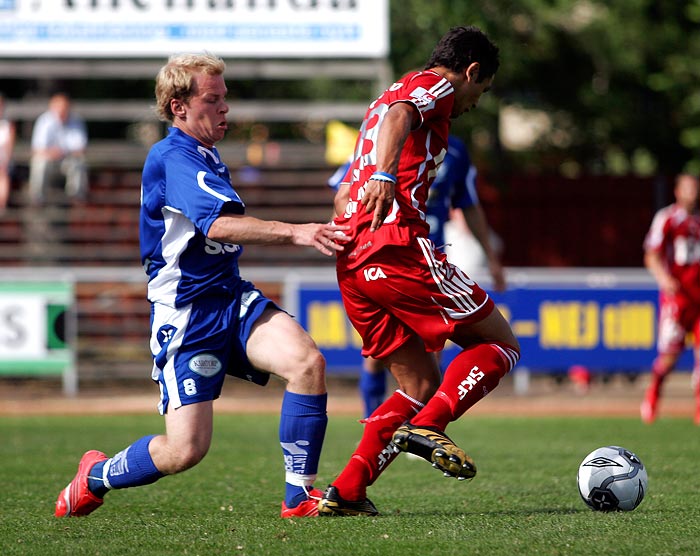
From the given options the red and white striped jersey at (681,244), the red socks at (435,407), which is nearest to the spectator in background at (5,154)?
the red and white striped jersey at (681,244)

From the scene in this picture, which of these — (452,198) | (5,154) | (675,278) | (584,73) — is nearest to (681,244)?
(675,278)

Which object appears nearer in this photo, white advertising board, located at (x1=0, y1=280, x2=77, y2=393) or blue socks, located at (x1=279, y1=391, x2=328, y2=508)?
blue socks, located at (x1=279, y1=391, x2=328, y2=508)

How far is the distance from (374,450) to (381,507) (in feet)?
1.99

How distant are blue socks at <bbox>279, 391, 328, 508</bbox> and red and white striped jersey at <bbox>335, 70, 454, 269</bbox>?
66 cm

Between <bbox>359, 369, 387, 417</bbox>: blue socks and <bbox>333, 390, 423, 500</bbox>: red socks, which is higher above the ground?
<bbox>333, 390, 423, 500</bbox>: red socks

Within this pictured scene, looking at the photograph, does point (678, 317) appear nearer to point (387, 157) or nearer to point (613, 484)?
point (613, 484)

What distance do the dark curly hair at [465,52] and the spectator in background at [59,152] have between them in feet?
41.3

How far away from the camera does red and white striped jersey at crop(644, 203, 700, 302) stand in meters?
12.3

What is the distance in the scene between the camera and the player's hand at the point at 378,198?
16.9ft

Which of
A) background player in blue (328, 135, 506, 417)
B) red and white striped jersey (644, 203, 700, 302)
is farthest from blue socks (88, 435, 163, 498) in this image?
red and white striped jersey (644, 203, 700, 302)

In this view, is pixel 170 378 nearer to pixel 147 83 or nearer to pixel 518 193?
pixel 518 193

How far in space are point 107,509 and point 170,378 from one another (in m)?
1.21

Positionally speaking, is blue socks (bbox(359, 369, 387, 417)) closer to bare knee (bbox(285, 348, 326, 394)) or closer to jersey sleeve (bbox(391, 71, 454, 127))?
bare knee (bbox(285, 348, 326, 394))

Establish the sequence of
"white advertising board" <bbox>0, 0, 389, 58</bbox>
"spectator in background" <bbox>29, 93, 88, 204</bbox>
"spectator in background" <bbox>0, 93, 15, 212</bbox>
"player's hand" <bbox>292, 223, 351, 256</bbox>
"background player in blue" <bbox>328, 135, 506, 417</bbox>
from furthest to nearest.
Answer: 1. "spectator in background" <bbox>0, 93, 15, 212</bbox>
2. "spectator in background" <bbox>29, 93, 88, 204</bbox>
3. "white advertising board" <bbox>0, 0, 389, 58</bbox>
4. "background player in blue" <bbox>328, 135, 506, 417</bbox>
5. "player's hand" <bbox>292, 223, 351, 256</bbox>
